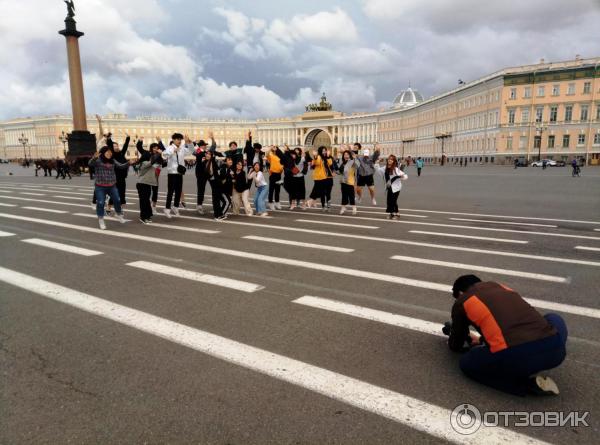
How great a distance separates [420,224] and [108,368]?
8.69 meters

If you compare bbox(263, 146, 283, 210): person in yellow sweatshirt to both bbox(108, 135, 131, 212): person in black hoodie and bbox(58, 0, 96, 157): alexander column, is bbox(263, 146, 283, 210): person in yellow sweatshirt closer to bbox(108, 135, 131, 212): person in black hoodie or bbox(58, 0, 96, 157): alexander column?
bbox(108, 135, 131, 212): person in black hoodie

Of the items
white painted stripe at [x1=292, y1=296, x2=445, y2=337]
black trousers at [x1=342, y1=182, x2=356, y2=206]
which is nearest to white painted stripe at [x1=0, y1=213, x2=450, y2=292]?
white painted stripe at [x1=292, y1=296, x2=445, y2=337]

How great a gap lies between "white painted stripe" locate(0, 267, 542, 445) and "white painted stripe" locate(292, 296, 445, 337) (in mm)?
1206

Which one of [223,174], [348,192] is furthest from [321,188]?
[223,174]

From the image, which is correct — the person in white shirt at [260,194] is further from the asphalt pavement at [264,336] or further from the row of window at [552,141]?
the row of window at [552,141]

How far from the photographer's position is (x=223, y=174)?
1195 cm

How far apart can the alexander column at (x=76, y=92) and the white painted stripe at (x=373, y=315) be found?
3873 centimetres

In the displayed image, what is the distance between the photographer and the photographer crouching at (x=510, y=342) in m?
3.04

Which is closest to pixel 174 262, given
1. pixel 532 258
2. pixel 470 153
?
pixel 532 258

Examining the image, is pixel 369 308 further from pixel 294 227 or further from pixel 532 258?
pixel 294 227

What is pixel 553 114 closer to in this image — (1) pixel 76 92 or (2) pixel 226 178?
(1) pixel 76 92

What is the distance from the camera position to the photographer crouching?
9.96 ft

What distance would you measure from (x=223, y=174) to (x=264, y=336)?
8.41m

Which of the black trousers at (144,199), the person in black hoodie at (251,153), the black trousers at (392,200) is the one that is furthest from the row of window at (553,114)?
the black trousers at (144,199)
